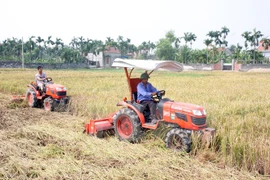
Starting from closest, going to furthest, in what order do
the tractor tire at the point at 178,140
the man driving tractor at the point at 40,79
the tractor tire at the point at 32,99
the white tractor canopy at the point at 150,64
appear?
the tractor tire at the point at 178,140 → the white tractor canopy at the point at 150,64 → the tractor tire at the point at 32,99 → the man driving tractor at the point at 40,79

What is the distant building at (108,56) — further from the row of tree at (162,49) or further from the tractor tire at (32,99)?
the tractor tire at (32,99)

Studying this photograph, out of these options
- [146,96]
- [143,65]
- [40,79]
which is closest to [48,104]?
[40,79]

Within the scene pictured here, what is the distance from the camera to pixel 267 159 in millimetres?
3953

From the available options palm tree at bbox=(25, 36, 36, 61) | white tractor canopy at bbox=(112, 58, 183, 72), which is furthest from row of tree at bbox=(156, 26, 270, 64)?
white tractor canopy at bbox=(112, 58, 183, 72)

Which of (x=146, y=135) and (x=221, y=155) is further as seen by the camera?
(x=146, y=135)

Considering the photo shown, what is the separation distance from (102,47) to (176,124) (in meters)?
59.6

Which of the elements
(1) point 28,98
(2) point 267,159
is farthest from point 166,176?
(1) point 28,98

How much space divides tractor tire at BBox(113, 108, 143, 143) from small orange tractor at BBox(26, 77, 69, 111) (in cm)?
361

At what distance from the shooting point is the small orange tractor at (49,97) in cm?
877

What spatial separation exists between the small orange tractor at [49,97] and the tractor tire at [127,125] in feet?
11.8

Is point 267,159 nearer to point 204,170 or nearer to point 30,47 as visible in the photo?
point 204,170

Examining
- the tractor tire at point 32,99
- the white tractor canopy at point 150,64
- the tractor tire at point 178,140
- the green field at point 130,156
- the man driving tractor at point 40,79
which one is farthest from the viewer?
the man driving tractor at point 40,79

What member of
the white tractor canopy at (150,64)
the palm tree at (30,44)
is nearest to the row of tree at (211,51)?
the palm tree at (30,44)

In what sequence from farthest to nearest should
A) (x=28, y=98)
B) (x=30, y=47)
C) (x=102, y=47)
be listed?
(x=102, y=47) → (x=30, y=47) → (x=28, y=98)
